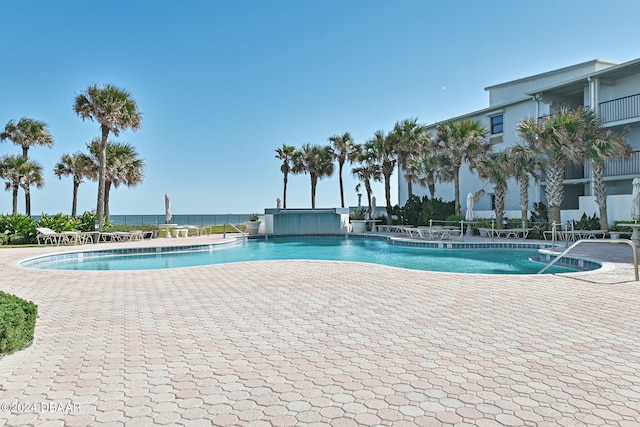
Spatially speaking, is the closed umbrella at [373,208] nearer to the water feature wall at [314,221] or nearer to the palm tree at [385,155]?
the palm tree at [385,155]

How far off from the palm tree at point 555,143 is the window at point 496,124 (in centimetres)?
730

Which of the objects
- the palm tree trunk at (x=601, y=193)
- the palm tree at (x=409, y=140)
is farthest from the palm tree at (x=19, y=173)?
the palm tree trunk at (x=601, y=193)

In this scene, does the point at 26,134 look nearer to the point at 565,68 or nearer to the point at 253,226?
the point at 253,226

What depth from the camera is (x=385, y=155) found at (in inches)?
1037

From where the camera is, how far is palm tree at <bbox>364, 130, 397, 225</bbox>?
25953mm

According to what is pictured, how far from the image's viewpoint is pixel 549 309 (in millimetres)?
5594

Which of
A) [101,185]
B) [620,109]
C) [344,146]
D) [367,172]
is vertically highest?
[344,146]

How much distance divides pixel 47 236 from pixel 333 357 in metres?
18.9

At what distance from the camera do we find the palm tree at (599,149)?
15.7m

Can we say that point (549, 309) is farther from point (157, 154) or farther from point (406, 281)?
point (157, 154)

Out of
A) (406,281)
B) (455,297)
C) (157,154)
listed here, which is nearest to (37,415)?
(455,297)

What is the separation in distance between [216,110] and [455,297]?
2270 cm

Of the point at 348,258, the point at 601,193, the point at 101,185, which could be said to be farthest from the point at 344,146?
the point at 601,193

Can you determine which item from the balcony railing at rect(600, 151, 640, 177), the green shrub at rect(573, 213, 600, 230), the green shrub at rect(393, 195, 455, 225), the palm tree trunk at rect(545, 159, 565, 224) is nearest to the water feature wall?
the green shrub at rect(393, 195, 455, 225)
